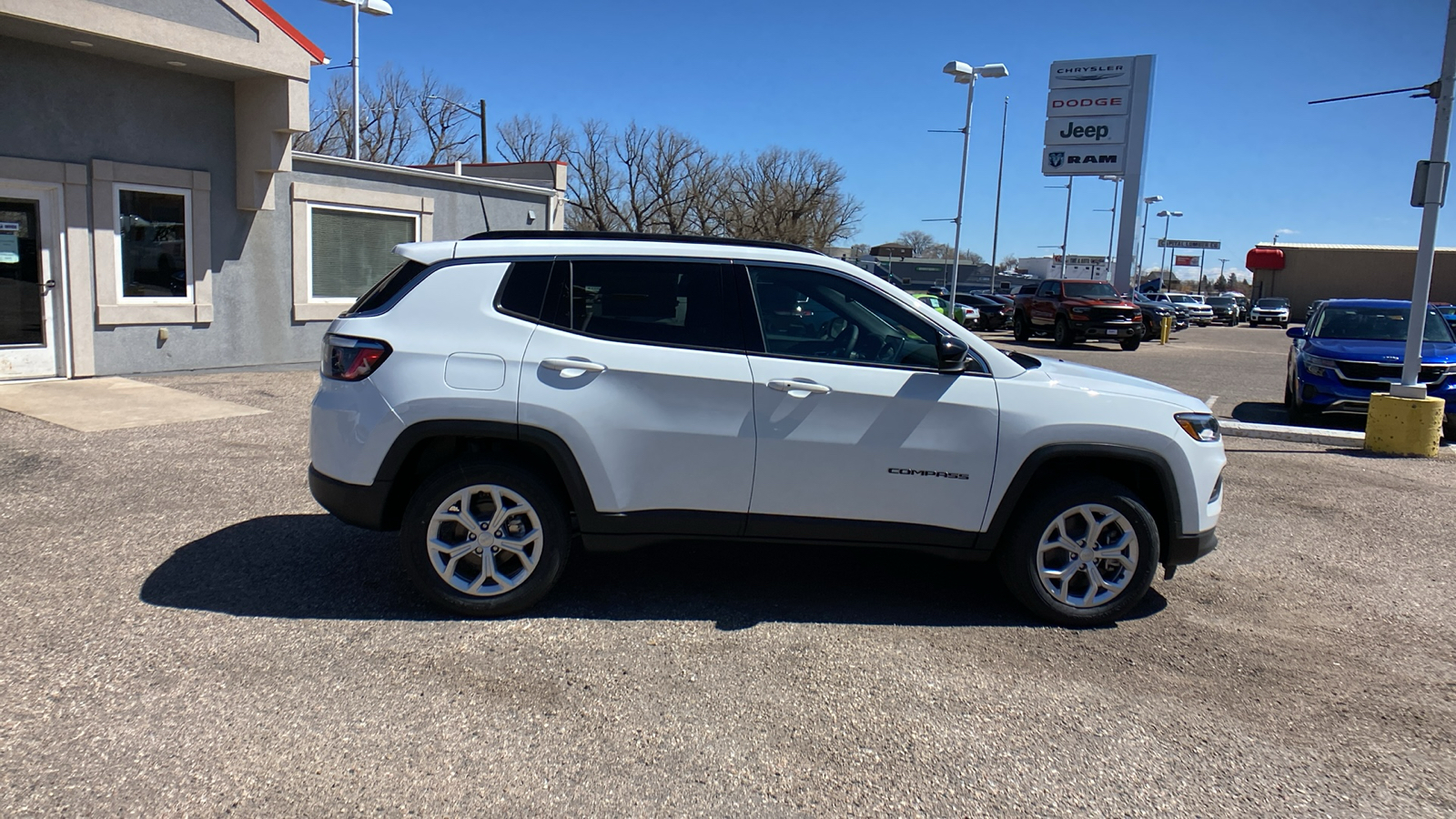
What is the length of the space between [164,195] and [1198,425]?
37.8 feet

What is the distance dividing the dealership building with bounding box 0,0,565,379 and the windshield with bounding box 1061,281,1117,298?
62.8ft

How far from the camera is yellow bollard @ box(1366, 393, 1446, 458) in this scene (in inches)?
380

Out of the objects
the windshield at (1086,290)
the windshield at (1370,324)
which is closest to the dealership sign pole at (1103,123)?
the windshield at (1086,290)

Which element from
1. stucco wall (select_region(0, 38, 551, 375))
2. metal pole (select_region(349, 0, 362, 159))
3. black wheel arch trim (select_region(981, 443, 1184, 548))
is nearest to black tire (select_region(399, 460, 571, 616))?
black wheel arch trim (select_region(981, 443, 1184, 548))

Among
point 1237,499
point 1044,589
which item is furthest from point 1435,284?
point 1044,589

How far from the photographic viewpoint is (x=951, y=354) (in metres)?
4.49

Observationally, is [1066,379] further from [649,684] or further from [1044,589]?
[649,684]

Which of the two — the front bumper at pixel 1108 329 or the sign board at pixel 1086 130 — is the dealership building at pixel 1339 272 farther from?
the front bumper at pixel 1108 329

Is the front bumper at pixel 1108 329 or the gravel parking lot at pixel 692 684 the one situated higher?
the front bumper at pixel 1108 329

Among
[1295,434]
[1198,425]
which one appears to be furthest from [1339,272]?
[1198,425]

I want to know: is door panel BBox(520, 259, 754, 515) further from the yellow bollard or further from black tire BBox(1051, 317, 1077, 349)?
black tire BBox(1051, 317, 1077, 349)

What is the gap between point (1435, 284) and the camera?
6200cm

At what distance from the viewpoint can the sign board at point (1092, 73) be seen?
3406cm

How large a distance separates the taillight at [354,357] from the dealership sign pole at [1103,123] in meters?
32.9
